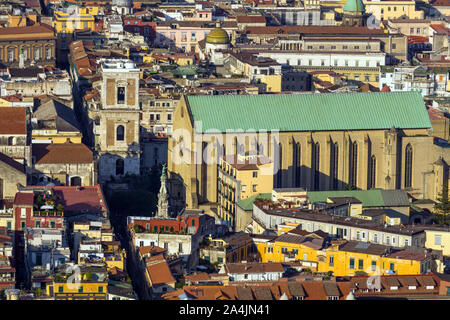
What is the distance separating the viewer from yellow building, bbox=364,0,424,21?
157375 mm

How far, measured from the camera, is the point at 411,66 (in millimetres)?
116875

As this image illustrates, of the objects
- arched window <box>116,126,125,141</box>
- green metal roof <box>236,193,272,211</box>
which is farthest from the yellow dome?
green metal roof <box>236,193,272,211</box>

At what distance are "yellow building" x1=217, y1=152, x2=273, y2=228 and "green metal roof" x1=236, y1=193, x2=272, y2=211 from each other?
1.57ft

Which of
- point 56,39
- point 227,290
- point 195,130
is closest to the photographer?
point 227,290

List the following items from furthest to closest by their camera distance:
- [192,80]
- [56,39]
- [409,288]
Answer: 1. [56,39]
2. [192,80]
3. [409,288]

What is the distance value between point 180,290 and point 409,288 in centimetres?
857

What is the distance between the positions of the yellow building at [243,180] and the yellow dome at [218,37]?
179 feet

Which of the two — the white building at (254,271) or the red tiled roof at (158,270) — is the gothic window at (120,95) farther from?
the white building at (254,271)

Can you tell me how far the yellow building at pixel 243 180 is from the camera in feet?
222

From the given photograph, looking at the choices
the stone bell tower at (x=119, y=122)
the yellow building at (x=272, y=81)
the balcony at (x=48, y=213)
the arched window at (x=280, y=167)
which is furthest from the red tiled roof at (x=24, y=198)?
the yellow building at (x=272, y=81)

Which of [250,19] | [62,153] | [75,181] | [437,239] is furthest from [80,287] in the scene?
[250,19]

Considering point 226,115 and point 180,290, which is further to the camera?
point 226,115

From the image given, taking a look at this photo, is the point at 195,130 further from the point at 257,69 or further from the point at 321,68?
the point at 321,68

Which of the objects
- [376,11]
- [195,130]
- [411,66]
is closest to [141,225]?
[195,130]
